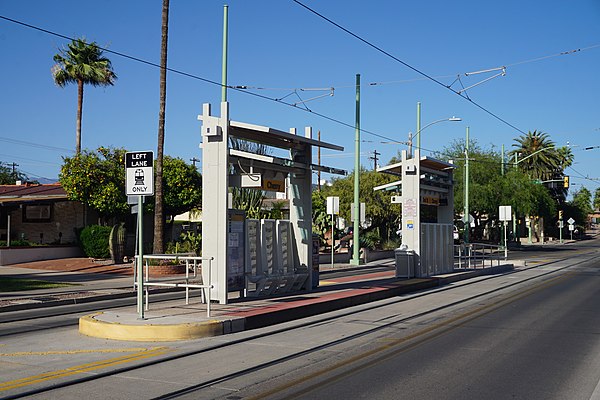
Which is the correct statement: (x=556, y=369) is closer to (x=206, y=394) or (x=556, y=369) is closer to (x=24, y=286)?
(x=206, y=394)

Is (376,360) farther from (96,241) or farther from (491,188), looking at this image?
(491,188)

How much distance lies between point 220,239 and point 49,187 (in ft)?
105

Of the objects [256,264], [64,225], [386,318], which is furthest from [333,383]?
[64,225]

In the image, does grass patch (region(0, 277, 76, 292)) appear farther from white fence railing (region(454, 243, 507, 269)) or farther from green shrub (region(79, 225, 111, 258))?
white fence railing (region(454, 243, 507, 269))

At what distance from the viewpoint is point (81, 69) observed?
43406mm

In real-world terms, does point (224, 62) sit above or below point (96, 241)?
above

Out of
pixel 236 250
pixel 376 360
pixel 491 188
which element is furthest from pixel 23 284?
pixel 491 188

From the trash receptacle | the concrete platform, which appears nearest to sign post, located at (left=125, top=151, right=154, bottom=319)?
the concrete platform

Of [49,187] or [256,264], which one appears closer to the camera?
[256,264]

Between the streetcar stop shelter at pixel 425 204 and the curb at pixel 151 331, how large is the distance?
12.3m

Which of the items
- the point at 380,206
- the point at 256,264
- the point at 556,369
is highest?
the point at 380,206

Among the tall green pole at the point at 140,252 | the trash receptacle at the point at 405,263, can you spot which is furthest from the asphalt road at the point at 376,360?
the trash receptacle at the point at 405,263

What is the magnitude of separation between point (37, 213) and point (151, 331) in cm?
2802

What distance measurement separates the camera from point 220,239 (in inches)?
579
